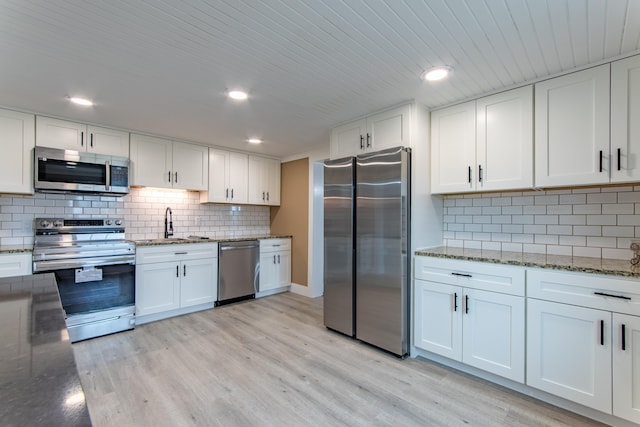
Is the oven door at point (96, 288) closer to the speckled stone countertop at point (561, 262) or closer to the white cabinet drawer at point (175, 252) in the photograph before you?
the white cabinet drawer at point (175, 252)

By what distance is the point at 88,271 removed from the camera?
307 cm

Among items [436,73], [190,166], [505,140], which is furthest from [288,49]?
[190,166]

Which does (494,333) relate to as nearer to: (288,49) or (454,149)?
(454,149)

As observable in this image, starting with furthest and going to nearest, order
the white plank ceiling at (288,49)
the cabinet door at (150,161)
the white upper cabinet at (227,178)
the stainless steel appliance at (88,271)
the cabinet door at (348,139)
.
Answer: the white upper cabinet at (227,178) < the cabinet door at (150,161) < the cabinet door at (348,139) < the stainless steel appliance at (88,271) < the white plank ceiling at (288,49)

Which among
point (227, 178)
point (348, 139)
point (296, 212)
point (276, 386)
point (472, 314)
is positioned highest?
point (348, 139)

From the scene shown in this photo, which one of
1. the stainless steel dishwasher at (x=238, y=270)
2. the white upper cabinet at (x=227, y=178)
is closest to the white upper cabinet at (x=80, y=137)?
the white upper cabinet at (x=227, y=178)

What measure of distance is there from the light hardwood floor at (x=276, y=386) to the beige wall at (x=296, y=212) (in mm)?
1663

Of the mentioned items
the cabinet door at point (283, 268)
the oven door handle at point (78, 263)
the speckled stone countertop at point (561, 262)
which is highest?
the speckled stone countertop at point (561, 262)

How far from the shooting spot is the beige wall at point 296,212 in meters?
4.75

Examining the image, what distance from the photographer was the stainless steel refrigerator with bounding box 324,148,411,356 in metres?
2.66

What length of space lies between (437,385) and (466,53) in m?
2.34

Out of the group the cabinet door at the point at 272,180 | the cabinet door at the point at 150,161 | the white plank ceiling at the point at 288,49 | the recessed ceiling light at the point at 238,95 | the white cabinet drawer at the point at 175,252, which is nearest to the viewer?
the white plank ceiling at the point at 288,49

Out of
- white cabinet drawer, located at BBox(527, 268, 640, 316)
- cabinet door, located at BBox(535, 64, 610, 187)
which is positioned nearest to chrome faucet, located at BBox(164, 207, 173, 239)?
white cabinet drawer, located at BBox(527, 268, 640, 316)

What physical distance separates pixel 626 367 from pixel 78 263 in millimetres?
4380
